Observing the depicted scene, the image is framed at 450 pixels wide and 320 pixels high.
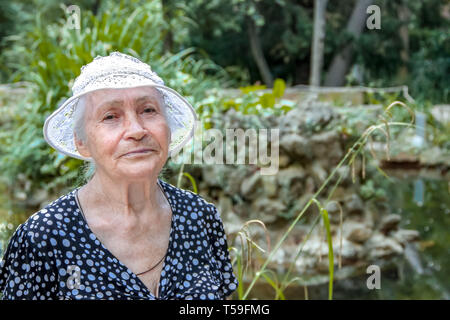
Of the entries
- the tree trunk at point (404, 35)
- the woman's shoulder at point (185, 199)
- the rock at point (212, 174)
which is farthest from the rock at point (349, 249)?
the tree trunk at point (404, 35)

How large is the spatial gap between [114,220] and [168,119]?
0.91 feet

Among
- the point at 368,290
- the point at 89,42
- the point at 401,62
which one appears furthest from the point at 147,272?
the point at 401,62

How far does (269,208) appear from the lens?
489 centimetres

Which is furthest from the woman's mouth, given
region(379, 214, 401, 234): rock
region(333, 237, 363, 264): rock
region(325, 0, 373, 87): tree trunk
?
region(325, 0, 373, 87): tree trunk

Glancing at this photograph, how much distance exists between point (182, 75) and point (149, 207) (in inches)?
140

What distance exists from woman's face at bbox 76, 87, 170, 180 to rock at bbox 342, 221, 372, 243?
392cm

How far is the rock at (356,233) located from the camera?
16.2 feet

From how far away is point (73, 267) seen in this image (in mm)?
1180

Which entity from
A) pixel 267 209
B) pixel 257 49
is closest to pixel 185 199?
pixel 267 209

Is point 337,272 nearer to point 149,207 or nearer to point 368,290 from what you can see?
point 368,290

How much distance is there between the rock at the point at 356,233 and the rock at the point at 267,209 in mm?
572

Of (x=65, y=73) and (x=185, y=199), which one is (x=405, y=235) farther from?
(x=185, y=199)

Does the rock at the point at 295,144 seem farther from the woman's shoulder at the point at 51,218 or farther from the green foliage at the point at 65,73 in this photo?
the woman's shoulder at the point at 51,218
